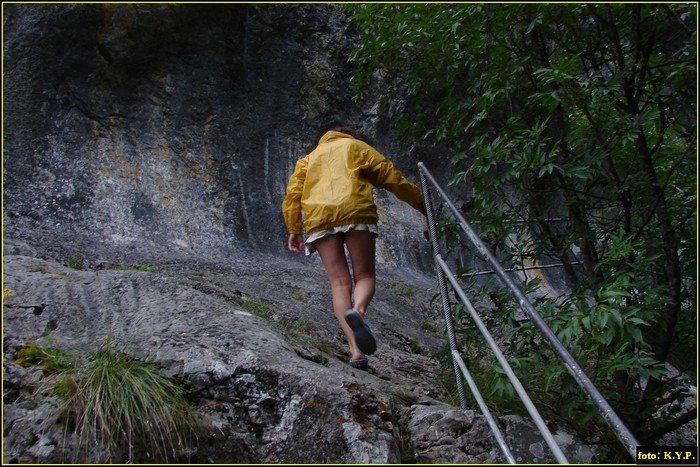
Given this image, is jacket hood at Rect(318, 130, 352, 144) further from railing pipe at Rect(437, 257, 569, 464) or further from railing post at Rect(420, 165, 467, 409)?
railing pipe at Rect(437, 257, 569, 464)

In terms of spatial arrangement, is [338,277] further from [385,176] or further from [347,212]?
[385,176]

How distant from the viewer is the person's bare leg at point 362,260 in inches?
145

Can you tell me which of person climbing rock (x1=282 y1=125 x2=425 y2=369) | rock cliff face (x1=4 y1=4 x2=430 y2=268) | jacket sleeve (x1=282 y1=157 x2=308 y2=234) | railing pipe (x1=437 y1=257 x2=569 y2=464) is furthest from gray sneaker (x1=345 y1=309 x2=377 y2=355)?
rock cliff face (x1=4 y1=4 x2=430 y2=268)

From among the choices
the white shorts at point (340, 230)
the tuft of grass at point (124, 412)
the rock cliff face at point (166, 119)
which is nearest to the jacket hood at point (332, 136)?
the white shorts at point (340, 230)

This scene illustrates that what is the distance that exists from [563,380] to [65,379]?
7.44 ft

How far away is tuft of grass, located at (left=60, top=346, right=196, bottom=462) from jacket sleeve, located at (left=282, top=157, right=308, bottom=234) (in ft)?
5.18

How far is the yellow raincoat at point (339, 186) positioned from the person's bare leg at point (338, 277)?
0.11 metres

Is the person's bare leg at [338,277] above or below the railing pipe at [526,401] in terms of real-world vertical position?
above

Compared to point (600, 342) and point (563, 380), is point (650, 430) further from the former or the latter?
point (600, 342)

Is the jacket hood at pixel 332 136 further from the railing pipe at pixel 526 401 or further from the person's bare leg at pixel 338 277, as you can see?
the railing pipe at pixel 526 401

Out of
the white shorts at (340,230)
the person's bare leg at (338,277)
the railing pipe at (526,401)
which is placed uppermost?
the white shorts at (340,230)

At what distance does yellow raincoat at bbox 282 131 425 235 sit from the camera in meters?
3.69

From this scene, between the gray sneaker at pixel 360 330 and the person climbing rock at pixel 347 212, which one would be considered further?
the person climbing rock at pixel 347 212

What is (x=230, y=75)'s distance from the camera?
727 cm
